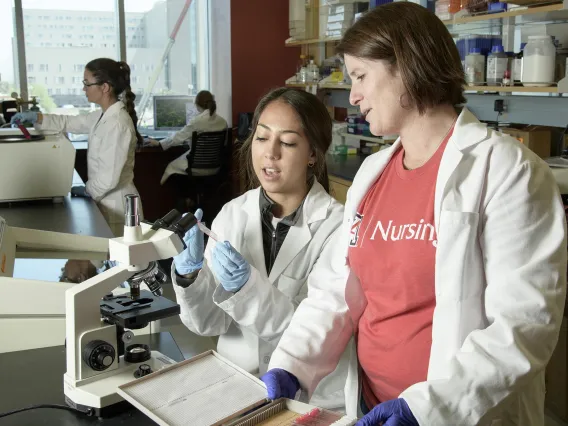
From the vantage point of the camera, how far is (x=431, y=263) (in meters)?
1.11

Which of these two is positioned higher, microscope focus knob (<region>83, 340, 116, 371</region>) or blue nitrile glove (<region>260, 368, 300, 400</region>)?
microscope focus knob (<region>83, 340, 116, 371</region>)

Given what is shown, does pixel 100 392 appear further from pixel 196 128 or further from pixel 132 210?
pixel 196 128

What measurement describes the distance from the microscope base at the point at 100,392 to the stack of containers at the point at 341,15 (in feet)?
11.2

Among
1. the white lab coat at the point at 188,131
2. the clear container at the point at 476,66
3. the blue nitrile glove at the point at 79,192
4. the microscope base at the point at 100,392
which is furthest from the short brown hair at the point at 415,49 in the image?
the white lab coat at the point at 188,131

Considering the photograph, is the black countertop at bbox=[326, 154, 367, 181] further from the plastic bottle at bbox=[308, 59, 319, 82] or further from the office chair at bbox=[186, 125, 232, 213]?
the office chair at bbox=[186, 125, 232, 213]

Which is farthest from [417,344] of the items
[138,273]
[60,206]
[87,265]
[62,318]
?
[60,206]

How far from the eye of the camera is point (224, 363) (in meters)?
1.16

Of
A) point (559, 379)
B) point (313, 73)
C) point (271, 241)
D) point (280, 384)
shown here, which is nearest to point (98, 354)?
point (280, 384)

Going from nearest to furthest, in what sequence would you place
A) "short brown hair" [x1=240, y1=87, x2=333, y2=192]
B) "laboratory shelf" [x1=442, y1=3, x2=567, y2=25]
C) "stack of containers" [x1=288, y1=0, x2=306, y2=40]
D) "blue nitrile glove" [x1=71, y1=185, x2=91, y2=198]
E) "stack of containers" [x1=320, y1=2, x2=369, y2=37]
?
1. "short brown hair" [x1=240, y1=87, x2=333, y2=192]
2. "laboratory shelf" [x1=442, y1=3, x2=567, y2=25]
3. "blue nitrile glove" [x1=71, y1=185, x2=91, y2=198]
4. "stack of containers" [x1=320, y1=2, x2=369, y2=37]
5. "stack of containers" [x1=288, y1=0, x2=306, y2=40]

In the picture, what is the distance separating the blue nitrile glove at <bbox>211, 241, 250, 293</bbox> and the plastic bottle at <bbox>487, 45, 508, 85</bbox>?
1.97 meters

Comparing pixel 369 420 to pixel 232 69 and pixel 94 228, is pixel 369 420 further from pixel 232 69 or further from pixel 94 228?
pixel 232 69

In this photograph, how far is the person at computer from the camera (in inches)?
221

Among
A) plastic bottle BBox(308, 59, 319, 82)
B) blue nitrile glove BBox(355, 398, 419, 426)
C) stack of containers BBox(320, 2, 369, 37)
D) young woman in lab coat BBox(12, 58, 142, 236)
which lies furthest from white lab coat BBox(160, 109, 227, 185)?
blue nitrile glove BBox(355, 398, 419, 426)

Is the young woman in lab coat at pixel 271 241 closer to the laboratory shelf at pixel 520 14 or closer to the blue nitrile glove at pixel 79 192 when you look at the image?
the laboratory shelf at pixel 520 14
